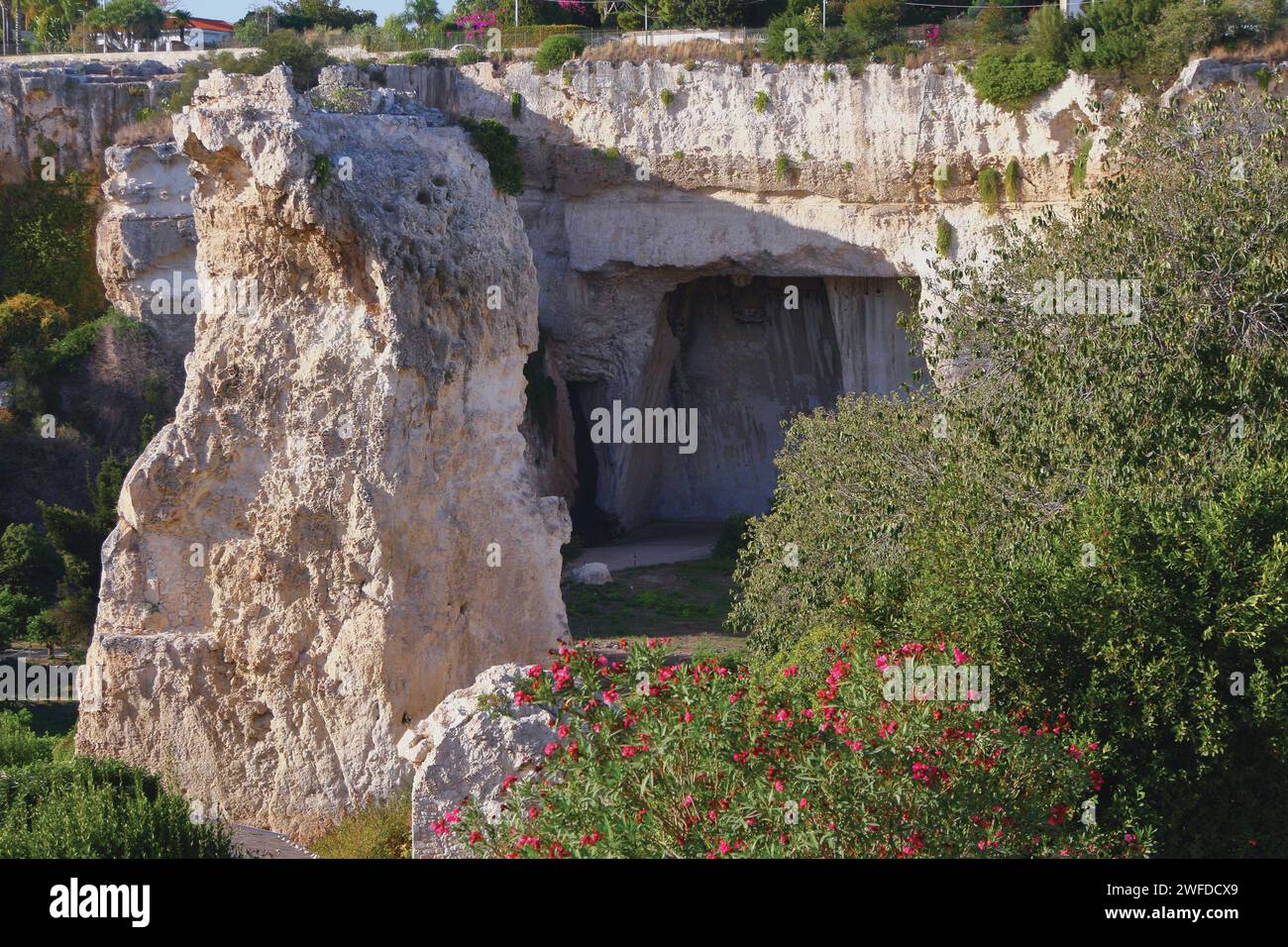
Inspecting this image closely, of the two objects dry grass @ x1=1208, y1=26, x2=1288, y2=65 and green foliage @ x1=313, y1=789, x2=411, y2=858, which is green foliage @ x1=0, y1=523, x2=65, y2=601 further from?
dry grass @ x1=1208, y1=26, x2=1288, y2=65

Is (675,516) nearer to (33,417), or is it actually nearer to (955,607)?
(33,417)

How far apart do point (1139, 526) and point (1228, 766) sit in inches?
60.3

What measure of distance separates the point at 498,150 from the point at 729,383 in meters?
8.04

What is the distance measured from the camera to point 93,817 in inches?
371

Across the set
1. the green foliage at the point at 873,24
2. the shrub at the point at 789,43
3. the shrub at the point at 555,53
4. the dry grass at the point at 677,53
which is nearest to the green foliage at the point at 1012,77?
the green foliage at the point at 873,24

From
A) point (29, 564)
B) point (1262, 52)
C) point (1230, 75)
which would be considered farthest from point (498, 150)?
point (1262, 52)

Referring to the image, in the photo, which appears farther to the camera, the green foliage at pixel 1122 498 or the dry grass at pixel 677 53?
the dry grass at pixel 677 53

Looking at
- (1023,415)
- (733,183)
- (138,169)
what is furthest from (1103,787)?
(138,169)

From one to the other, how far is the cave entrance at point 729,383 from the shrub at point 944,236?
262 centimetres

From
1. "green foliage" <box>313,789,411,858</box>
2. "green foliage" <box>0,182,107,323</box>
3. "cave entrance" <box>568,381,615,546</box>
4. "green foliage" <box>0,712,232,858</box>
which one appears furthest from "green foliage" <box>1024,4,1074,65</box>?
"green foliage" <box>0,712,232,858</box>

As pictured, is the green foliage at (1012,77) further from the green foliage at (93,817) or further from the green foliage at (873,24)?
the green foliage at (93,817)

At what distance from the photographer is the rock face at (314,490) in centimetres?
1128

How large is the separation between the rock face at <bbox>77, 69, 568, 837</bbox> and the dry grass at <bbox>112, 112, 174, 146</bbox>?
18.3 metres

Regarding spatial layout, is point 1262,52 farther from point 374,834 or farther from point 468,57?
point 374,834
